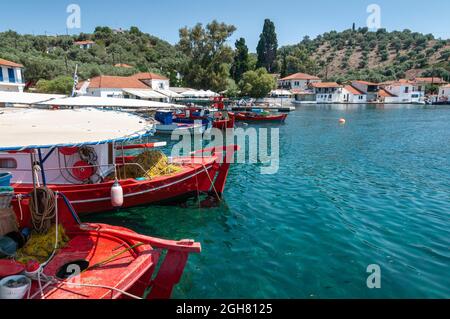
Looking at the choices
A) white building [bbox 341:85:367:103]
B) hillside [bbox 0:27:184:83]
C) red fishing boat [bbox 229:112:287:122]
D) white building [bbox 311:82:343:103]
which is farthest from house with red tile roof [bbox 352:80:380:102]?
red fishing boat [bbox 229:112:287:122]

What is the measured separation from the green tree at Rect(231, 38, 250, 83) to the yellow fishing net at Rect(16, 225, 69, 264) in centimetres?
8164

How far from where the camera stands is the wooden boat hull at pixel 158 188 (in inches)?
417

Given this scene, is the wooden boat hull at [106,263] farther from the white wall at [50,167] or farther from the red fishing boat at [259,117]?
the red fishing boat at [259,117]

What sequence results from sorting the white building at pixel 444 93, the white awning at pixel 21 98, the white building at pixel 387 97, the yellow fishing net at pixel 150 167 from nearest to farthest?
the yellow fishing net at pixel 150 167 → the white awning at pixel 21 98 → the white building at pixel 444 93 → the white building at pixel 387 97

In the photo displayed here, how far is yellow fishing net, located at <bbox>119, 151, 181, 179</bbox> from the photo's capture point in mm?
11898

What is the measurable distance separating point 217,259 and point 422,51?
479ft

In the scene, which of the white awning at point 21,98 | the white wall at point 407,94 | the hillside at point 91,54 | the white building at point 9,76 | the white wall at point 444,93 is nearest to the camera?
the white awning at point 21,98

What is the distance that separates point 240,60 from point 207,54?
16405 mm

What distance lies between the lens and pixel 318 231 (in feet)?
34.3

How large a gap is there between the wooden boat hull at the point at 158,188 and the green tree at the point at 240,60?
7512cm

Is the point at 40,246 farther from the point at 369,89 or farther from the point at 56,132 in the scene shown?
the point at 369,89

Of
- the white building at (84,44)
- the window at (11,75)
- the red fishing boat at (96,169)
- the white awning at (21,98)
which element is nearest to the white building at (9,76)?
the window at (11,75)

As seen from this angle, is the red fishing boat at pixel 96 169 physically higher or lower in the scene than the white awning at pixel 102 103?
lower
